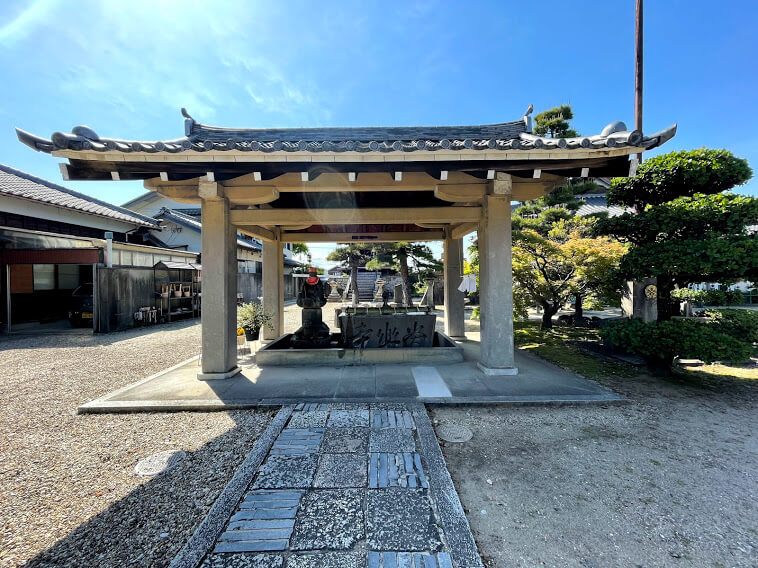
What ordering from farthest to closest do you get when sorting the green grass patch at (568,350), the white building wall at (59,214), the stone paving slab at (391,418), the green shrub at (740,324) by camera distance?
the white building wall at (59,214), the green grass patch at (568,350), the green shrub at (740,324), the stone paving slab at (391,418)

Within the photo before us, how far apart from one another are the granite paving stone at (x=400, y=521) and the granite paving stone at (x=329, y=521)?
98mm

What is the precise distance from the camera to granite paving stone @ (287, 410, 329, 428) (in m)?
3.79

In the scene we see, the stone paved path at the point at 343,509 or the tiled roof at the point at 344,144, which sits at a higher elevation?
the tiled roof at the point at 344,144

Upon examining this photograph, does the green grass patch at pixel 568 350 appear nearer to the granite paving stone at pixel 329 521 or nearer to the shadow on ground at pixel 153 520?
the granite paving stone at pixel 329 521

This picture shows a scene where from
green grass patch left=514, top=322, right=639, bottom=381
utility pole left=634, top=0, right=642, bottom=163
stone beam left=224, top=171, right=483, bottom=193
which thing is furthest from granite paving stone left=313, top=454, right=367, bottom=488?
utility pole left=634, top=0, right=642, bottom=163

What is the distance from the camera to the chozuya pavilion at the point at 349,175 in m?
4.17

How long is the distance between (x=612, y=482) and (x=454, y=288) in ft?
21.6

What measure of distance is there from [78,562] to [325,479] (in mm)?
1694

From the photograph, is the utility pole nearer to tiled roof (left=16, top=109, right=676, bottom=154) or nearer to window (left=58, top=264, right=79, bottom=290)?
tiled roof (left=16, top=109, right=676, bottom=154)

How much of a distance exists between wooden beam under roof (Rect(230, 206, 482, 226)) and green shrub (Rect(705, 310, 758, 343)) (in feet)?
13.8

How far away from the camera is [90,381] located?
5.69 meters

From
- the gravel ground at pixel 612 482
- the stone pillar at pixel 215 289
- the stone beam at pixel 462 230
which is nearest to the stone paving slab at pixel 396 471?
the gravel ground at pixel 612 482

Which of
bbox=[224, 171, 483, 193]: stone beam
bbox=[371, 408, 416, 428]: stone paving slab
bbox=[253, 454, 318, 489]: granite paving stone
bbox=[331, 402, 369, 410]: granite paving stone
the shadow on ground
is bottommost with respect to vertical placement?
the shadow on ground

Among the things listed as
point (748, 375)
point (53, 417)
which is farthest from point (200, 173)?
point (748, 375)
